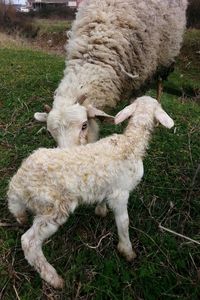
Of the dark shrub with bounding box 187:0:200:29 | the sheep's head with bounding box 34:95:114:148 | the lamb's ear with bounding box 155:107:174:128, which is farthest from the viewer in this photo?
the dark shrub with bounding box 187:0:200:29

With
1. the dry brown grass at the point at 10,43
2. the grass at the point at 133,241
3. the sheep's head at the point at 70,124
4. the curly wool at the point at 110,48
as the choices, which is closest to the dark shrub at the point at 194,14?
the dry brown grass at the point at 10,43

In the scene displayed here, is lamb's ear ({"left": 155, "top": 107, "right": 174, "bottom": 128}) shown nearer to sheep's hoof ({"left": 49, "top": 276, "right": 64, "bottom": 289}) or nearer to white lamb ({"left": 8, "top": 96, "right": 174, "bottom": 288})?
white lamb ({"left": 8, "top": 96, "right": 174, "bottom": 288})

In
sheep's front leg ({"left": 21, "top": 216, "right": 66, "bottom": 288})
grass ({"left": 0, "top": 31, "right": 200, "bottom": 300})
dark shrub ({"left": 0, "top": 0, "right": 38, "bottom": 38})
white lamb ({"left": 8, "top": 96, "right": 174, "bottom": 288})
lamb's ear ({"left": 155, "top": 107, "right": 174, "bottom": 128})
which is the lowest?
dark shrub ({"left": 0, "top": 0, "right": 38, "bottom": 38})

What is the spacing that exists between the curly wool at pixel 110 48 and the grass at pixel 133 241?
0.67 m

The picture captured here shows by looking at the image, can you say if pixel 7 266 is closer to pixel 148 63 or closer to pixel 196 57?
pixel 148 63

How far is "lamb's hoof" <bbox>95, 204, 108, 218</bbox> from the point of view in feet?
11.5

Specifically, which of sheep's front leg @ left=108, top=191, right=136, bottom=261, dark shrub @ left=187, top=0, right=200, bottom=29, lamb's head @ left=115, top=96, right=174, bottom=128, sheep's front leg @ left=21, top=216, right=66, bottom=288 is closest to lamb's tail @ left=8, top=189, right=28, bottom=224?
sheep's front leg @ left=21, top=216, right=66, bottom=288

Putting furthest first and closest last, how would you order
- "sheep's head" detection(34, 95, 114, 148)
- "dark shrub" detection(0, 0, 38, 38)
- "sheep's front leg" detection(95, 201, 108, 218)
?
"dark shrub" detection(0, 0, 38, 38) → "sheep's head" detection(34, 95, 114, 148) → "sheep's front leg" detection(95, 201, 108, 218)

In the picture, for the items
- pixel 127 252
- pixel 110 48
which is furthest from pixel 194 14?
pixel 127 252

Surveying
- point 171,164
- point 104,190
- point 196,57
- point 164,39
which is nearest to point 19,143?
point 171,164

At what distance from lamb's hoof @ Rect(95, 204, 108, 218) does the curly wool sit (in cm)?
98

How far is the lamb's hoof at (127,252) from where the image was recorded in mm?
3176

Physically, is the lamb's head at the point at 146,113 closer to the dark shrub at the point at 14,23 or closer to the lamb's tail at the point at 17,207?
the lamb's tail at the point at 17,207

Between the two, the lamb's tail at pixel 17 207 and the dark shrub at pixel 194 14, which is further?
the dark shrub at pixel 194 14
